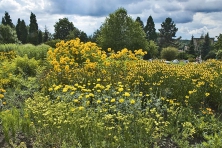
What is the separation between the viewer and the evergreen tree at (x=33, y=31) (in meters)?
40.0

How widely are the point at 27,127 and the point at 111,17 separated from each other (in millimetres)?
25982

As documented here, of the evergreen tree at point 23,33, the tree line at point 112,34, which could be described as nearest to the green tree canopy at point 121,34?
the tree line at point 112,34

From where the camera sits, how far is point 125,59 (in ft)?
22.2

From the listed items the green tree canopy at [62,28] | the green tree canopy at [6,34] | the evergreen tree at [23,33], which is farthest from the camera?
the green tree canopy at [62,28]

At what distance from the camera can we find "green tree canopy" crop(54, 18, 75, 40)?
1726 inches

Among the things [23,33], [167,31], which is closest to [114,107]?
[23,33]

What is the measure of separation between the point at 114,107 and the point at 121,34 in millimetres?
25142

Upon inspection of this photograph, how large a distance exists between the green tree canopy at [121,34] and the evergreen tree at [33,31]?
1509cm

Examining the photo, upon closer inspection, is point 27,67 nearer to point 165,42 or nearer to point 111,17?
point 111,17

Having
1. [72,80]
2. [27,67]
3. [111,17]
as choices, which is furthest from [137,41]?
[72,80]

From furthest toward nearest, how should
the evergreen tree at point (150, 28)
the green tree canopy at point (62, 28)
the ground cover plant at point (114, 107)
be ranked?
1. the evergreen tree at point (150, 28)
2. the green tree canopy at point (62, 28)
3. the ground cover plant at point (114, 107)

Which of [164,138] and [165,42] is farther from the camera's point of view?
[165,42]

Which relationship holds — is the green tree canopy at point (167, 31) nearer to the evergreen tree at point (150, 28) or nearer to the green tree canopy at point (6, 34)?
the evergreen tree at point (150, 28)

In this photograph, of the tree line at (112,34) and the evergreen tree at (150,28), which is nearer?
the tree line at (112,34)
